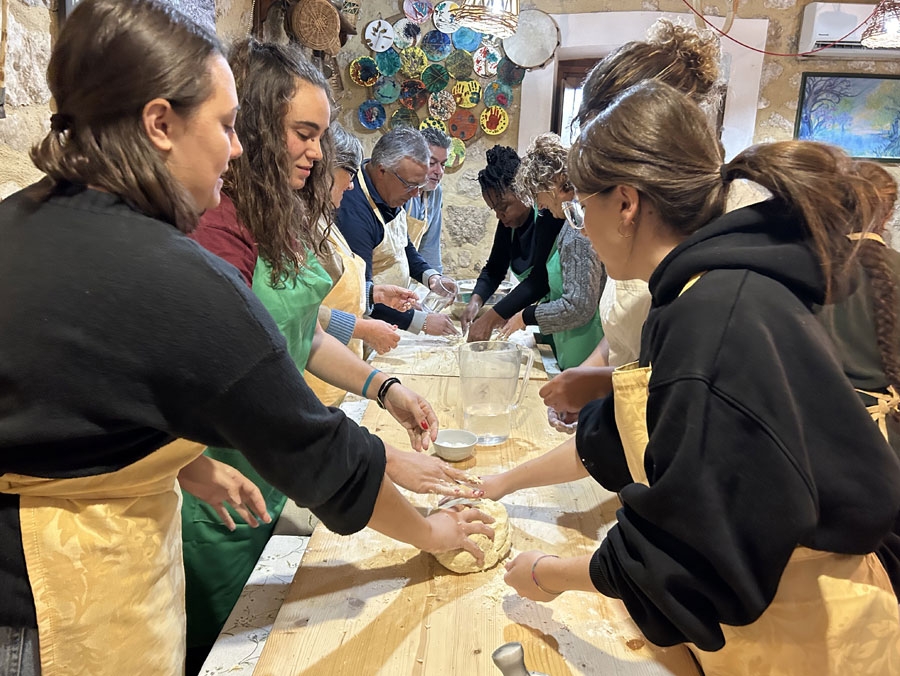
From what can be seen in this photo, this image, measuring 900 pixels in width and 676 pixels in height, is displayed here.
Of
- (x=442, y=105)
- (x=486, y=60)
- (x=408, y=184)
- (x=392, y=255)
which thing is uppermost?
(x=486, y=60)

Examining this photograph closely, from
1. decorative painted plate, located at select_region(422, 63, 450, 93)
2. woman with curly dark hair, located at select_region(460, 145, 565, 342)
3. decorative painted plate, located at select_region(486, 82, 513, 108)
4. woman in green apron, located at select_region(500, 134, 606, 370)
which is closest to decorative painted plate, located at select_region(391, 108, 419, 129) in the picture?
decorative painted plate, located at select_region(422, 63, 450, 93)

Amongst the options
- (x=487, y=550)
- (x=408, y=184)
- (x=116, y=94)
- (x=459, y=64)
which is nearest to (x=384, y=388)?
(x=487, y=550)

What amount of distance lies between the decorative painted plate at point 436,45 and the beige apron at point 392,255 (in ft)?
5.09

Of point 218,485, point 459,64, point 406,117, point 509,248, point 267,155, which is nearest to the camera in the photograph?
point 218,485

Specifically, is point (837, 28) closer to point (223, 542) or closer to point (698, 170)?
point (698, 170)

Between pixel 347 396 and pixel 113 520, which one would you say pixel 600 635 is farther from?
pixel 347 396

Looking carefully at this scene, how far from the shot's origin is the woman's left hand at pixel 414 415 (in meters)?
1.45

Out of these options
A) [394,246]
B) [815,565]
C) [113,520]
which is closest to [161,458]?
[113,520]

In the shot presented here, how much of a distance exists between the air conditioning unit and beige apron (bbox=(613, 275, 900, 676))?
4.12m

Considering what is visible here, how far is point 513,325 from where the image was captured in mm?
2484

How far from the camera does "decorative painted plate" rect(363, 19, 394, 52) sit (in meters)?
4.11

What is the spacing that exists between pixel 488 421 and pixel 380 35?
334 centimetres

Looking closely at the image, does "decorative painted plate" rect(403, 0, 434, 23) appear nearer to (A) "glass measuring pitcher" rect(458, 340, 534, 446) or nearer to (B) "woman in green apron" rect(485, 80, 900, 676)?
(A) "glass measuring pitcher" rect(458, 340, 534, 446)

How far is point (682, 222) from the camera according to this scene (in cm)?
90
